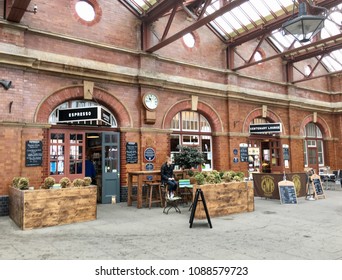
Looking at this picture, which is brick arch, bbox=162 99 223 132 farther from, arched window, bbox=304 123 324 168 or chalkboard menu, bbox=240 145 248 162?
arched window, bbox=304 123 324 168

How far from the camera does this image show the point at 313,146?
18375mm

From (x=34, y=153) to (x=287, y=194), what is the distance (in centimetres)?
839

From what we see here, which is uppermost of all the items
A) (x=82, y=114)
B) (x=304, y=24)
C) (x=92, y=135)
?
(x=304, y=24)

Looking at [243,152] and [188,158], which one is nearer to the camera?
[188,158]

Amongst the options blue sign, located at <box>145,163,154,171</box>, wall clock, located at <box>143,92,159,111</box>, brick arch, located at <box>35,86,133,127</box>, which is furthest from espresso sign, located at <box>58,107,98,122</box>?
blue sign, located at <box>145,163,154,171</box>

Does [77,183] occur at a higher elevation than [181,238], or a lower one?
higher

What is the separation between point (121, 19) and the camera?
11.5 metres

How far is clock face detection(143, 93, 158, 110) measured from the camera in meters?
11.4

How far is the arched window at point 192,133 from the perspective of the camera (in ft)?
42.0

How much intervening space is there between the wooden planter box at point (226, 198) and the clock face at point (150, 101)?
4.55 m

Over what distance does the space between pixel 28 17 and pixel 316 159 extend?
55.7 ft

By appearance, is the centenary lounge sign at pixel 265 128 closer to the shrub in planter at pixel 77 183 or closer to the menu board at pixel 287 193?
the menu board at pixel 287 193

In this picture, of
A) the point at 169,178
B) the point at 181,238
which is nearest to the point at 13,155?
the point at 169,178

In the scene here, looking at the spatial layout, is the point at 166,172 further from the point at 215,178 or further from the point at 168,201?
the point at 215,178
